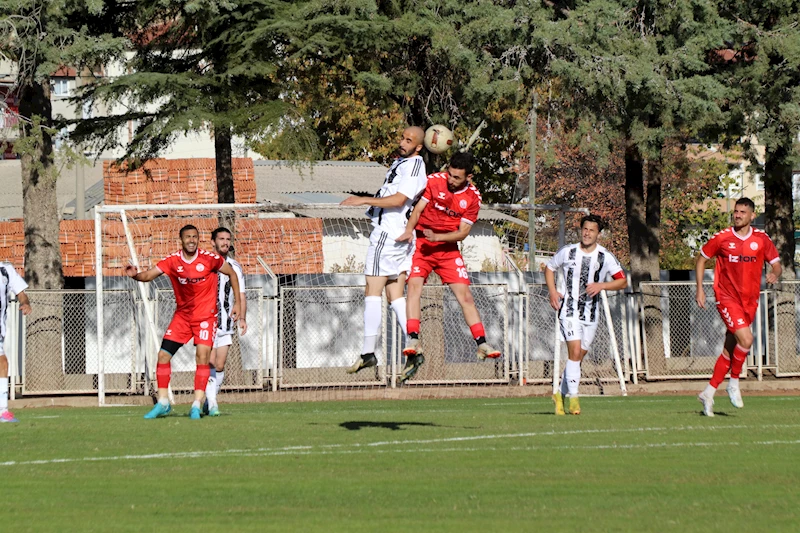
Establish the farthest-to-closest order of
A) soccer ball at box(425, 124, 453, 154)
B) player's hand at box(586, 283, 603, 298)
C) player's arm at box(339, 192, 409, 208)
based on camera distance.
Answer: player's hand at box(586, 283, 603, 298)
soccer ball at box(425, 124, 453, 154)
player's arm at box(339, 192, 409, 208)

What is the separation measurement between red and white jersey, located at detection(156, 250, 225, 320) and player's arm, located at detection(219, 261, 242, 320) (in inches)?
3.7

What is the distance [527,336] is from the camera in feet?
81.3

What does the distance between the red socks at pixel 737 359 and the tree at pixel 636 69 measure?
940 cm

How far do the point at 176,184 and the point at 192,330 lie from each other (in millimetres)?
19400

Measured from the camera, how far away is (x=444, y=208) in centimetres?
1260

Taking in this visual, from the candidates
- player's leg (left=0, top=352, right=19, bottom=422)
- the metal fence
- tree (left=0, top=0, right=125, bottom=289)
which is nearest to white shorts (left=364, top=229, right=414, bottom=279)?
player's leg (left=0, top=352, right=19, bottom=422)

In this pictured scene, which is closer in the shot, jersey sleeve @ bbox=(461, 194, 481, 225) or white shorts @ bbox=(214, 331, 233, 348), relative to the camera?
jersey sleeve @ bbox=(461, 194, 481, 225)

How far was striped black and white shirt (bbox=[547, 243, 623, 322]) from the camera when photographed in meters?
15.2

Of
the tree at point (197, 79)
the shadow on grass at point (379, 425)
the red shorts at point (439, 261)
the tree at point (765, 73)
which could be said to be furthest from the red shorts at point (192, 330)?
the tree at point (765, 73)

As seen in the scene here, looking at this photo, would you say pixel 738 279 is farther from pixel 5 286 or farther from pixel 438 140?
pixel 5 286

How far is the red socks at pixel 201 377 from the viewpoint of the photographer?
1560 cm

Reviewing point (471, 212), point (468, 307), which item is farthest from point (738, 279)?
point (471, 212)

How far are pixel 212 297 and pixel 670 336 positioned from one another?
1373 cm

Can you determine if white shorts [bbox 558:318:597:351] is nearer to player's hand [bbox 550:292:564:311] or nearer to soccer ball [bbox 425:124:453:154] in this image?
player's hand [bbox 550:292:564:311]
